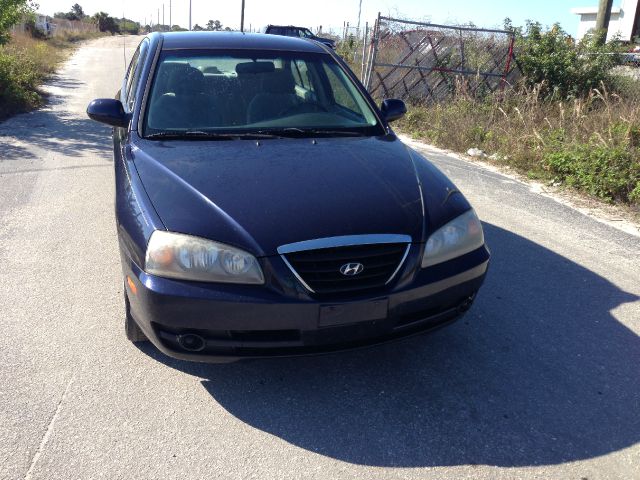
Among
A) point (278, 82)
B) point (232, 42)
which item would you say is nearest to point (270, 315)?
point (278, 82)

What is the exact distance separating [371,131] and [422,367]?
167 centimetres

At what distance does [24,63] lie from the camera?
14484 millimetres

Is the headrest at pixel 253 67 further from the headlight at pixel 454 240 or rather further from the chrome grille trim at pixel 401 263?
the chrome grille trim at pixel 401 263

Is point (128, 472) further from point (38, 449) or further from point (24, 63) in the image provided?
point (24, 63)

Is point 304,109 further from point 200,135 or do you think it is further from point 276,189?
point 276,189

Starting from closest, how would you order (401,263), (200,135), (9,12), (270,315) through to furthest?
(270,315) < (401,263) < (200,135) < (9,12)

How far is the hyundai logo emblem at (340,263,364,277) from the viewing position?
2.53m

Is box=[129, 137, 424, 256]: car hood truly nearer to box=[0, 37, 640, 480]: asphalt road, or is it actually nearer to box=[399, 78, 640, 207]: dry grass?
box=[0, 37, 640, 480]: asphalt road

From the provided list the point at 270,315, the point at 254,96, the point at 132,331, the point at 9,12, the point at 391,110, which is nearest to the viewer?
the point at 270,315

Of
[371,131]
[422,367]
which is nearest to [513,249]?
[371,131]

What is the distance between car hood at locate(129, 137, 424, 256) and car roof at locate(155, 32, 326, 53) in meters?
1.09

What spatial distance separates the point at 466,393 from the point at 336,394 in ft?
2.19

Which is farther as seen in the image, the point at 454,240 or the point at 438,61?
the point at 438,61

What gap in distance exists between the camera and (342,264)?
8.30 feet
